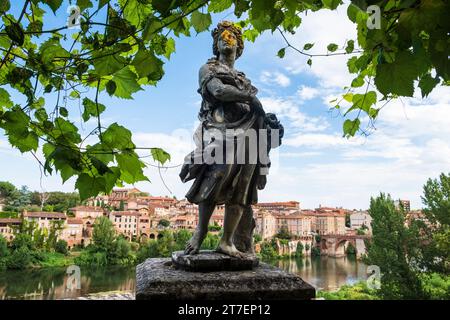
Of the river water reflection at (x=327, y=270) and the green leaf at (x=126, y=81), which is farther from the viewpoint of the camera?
the river water reflection at (x=327, y=270)

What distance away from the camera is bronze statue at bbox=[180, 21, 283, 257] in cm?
236

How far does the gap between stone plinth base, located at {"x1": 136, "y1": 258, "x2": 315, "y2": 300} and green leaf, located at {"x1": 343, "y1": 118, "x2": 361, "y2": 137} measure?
98cm

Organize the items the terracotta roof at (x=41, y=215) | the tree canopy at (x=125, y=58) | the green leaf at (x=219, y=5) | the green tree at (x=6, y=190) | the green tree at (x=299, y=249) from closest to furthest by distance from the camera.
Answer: the tree canopy at (x=125, y=58) → the green leaf at (x=219, y=5) → the terracotta roof at (x=41, y=215) → the green tree at (x=299, y=249) → the green tree at (x=6, y=190)

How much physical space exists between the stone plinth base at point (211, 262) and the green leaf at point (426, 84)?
4.55 feet

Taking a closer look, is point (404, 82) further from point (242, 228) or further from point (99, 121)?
point (242, 228)

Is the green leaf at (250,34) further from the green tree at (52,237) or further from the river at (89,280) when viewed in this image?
the green tree at (52,237)

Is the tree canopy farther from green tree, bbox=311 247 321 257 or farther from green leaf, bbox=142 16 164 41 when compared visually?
green tree, bbox=311 247 321 257

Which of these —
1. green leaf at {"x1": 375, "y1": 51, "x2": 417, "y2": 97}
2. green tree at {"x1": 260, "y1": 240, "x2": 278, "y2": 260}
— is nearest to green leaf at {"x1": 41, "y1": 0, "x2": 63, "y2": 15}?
green leaf at {"x1": 375, "y1": 51, "x2": 417, "y2": 97}

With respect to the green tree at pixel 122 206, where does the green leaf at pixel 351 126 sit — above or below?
below

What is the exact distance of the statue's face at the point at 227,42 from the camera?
8.76 ft

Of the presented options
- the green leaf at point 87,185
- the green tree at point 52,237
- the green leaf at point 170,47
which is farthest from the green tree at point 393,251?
the green tree at point 52,237
